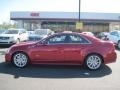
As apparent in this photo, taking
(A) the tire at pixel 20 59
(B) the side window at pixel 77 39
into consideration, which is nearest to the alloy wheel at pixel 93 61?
(B) the side window at pixel 77 39

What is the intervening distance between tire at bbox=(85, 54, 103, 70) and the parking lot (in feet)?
0.74

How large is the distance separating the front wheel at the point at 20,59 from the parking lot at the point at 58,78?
241 mm

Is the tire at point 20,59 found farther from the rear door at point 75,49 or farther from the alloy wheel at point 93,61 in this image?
the alloy wheel at point 93,61

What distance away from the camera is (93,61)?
11062 mm

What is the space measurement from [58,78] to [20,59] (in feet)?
7.80

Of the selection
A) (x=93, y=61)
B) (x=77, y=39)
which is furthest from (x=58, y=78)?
(x=77, y=39)

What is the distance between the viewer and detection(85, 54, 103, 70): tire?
436 inches

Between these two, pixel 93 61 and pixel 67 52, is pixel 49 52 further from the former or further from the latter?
pixel 93 61

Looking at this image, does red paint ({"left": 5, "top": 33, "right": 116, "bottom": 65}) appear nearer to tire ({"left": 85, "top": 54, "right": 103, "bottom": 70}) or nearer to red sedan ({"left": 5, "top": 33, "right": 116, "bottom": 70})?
red sedan ({"left": 5, "top": 33, "right": 116, "bottom": 70})

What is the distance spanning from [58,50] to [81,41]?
971 millimetres

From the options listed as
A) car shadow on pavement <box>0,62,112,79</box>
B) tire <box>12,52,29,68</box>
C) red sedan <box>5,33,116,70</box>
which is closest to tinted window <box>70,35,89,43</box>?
red sedan <box>5,33,116,70</box>

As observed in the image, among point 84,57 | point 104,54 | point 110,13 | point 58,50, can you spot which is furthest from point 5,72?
point 110,13

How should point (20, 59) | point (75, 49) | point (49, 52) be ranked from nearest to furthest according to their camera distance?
1. point (75, 49)
2. point (49, 52)
3. point (20, 59)

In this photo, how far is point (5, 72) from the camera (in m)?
10.4
